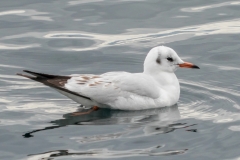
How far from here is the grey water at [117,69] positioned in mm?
10539

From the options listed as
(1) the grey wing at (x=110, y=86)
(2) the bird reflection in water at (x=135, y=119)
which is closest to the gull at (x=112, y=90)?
(1) the grey wing at (x=110, y=86)

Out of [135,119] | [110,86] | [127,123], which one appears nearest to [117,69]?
[110,86]

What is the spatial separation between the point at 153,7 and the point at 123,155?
30.0 feet

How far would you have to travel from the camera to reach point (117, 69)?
14.8 meters

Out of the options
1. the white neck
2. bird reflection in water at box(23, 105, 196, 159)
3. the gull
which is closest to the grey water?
bird reflection in water at box(23, 105, 196, 159)

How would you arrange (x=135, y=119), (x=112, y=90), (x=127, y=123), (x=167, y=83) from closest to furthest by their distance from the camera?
(x=127, y=123) < (x=135, y=119) < (x=112, y=90) < (x=167, y=83)

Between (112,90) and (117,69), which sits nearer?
(112,90)

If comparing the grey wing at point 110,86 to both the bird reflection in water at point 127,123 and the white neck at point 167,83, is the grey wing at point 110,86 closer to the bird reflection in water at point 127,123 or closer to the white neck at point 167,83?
the bird reflection in water at point 127,123

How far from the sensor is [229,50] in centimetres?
1614

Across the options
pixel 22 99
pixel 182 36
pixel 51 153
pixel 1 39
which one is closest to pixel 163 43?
pixel 182 36

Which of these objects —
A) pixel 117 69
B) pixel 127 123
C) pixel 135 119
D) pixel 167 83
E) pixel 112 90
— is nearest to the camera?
pixel 127 123

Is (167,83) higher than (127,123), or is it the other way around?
(167,83)

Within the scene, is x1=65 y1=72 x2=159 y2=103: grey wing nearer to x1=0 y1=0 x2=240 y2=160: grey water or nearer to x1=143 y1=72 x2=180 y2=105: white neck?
x1=0 y1=0 x2=240 y2=160: grey water

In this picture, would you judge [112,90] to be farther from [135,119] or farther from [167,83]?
[167,83]
